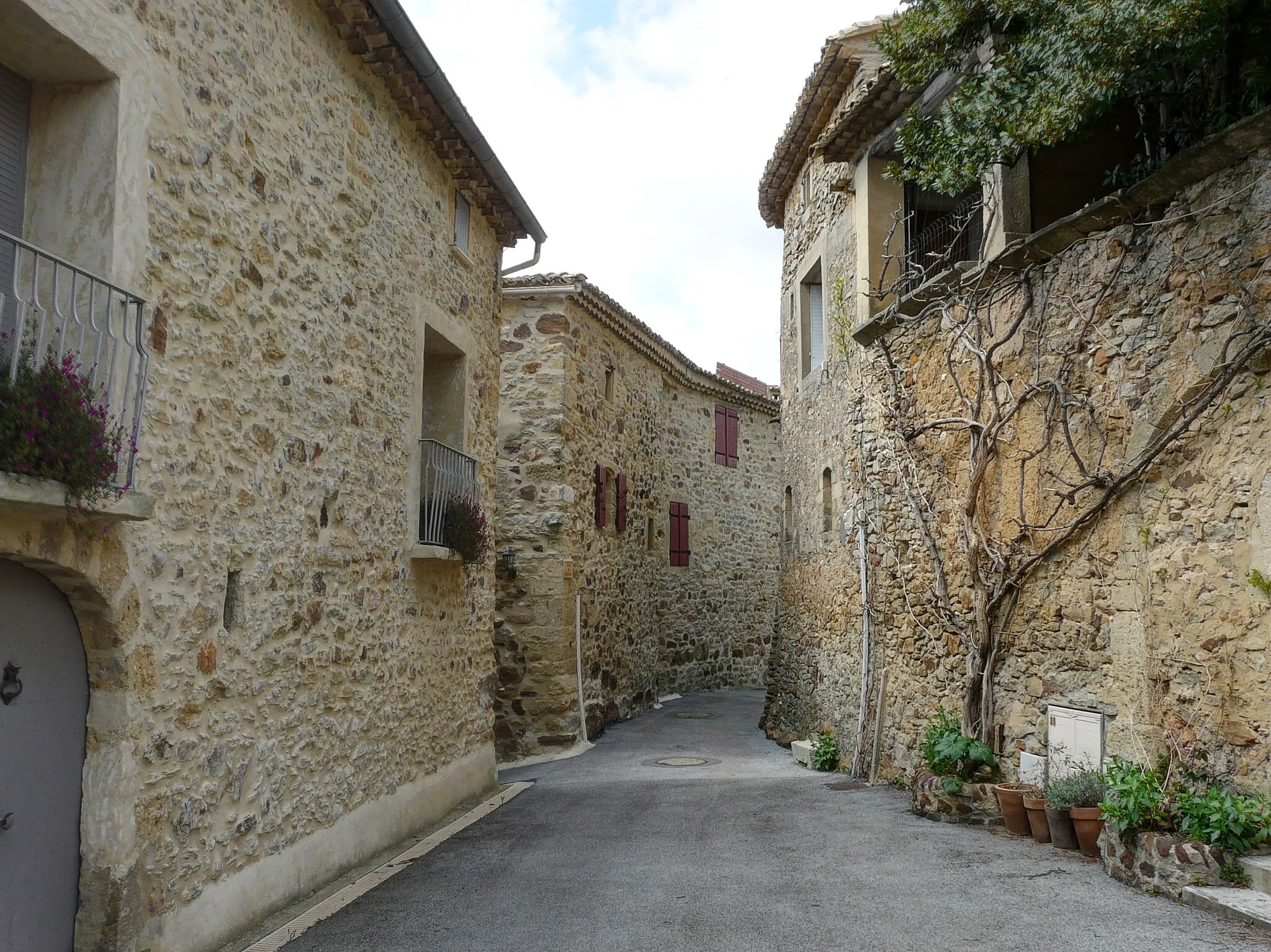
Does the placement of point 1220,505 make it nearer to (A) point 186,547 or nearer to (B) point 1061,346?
(B) point 1061,346

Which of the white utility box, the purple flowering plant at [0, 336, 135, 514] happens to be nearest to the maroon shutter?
the white utility box

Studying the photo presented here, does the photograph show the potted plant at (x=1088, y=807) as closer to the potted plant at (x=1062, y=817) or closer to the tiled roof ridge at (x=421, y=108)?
the potted plant at (x=1062, y=817)

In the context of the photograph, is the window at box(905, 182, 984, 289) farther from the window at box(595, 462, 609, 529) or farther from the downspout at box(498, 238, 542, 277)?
the window at box(595, 462, 609, 529)

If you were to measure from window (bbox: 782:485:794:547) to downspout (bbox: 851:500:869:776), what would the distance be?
3526mm

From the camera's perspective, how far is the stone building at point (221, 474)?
363cm

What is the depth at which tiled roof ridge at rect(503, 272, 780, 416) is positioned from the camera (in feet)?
40.6

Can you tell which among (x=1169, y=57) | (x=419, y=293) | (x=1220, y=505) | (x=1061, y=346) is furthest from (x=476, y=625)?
(x=1169, y=57)

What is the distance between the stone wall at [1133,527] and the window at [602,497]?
4896 mm

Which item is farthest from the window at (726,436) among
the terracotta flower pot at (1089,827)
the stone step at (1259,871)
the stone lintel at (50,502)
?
the stone lintel at (50,502)

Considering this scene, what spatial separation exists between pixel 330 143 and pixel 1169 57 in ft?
16.3

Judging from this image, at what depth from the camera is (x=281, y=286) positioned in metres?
5.18

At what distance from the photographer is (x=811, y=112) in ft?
37.2

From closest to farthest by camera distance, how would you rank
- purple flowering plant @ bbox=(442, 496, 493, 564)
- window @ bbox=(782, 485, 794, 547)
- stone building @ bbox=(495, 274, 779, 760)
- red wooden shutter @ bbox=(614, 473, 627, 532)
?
purple flowering plant @ bbox=(442, 496, 493, 564)
stone building @ bbox=(495, 274, 779, 760)
window @ bbox=(782, 485, 794, 547)
red wooden shutter @ bbox=(614, 473, 627, 532)

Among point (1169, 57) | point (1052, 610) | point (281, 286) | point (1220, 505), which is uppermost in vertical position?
point (1169, 57)
